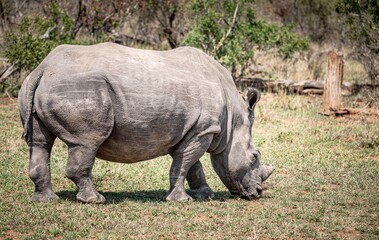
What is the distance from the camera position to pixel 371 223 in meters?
7.18

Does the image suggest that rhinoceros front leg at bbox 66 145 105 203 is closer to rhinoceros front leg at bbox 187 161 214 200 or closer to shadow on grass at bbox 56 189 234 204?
shadow on grass at bbox 56 189 234 204

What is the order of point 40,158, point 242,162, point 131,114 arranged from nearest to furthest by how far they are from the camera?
point 131,114 < point 40,158 < point 242,162

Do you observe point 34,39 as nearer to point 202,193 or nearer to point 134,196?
point 134,196

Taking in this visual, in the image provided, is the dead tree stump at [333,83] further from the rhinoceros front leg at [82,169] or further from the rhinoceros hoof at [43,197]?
the rhinoceros hoof at [43,197]

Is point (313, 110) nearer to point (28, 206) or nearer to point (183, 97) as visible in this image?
point (183, 97)

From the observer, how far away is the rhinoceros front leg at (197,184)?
27.5 ft

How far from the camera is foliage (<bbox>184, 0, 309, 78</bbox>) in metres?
16.8

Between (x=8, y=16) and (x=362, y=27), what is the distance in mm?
9526

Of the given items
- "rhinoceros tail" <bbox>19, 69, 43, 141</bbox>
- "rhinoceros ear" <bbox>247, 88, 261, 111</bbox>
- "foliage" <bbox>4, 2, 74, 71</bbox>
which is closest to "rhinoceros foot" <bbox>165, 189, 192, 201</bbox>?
"rhinoceros ear" <bbox>247, 88, 261, 111</bbox>

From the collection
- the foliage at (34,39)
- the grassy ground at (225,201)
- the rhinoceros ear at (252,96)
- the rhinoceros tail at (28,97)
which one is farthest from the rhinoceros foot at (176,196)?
the foliage at (34,39)

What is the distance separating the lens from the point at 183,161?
7.85 m

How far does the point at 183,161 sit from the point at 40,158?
159 cm

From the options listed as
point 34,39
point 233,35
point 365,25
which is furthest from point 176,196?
point 365,25

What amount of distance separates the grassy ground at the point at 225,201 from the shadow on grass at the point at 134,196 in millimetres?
12
